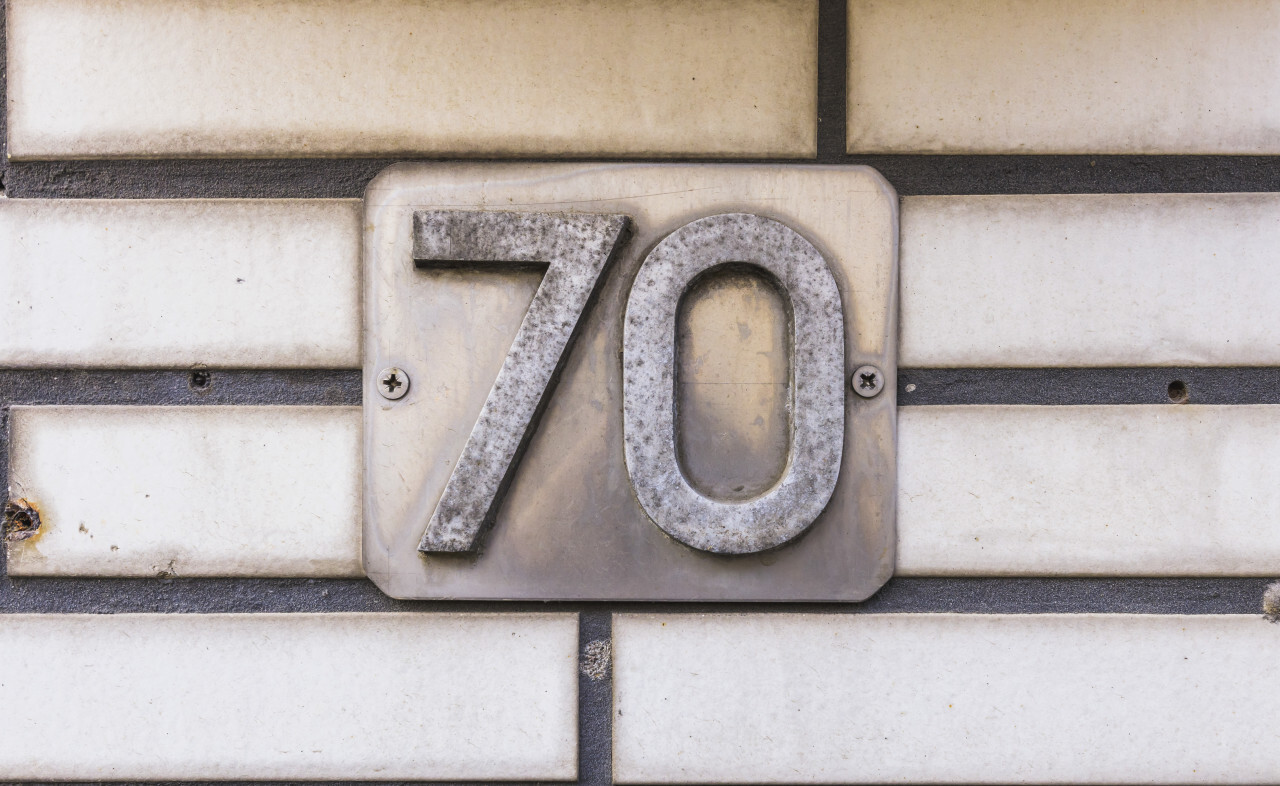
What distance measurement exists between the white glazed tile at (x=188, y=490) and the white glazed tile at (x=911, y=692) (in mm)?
641

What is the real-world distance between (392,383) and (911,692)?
1.20m

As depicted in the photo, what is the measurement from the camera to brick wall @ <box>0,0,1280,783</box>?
150 cm

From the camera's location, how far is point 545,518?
1478 millimetres

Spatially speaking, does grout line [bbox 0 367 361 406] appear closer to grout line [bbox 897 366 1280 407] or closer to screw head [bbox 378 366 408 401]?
screw head [bbox 378 366 408 401]

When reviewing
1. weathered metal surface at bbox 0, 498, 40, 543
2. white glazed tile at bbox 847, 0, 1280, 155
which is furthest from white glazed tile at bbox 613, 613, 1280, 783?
weathered metal surface at bbox 0, 498, 40, 543

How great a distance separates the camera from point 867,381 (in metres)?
1.47

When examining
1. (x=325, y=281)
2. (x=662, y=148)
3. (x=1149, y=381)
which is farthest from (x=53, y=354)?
(x=1149, y=381)

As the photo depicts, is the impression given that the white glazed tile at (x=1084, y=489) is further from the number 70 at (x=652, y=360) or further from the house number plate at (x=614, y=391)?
Result: the number 70 at (x=652, y=360)

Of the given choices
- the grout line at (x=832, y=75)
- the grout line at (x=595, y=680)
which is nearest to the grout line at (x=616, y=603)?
the grout line at (x=595, y=680)

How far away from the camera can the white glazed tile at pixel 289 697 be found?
4.91 feet

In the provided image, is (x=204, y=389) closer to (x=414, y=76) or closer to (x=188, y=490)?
(x=188, y=490)

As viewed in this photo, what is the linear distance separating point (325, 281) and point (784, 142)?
3.14 feet

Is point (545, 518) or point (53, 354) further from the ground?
point (53, 354)

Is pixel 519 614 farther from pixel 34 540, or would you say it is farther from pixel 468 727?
pixel 34 540
